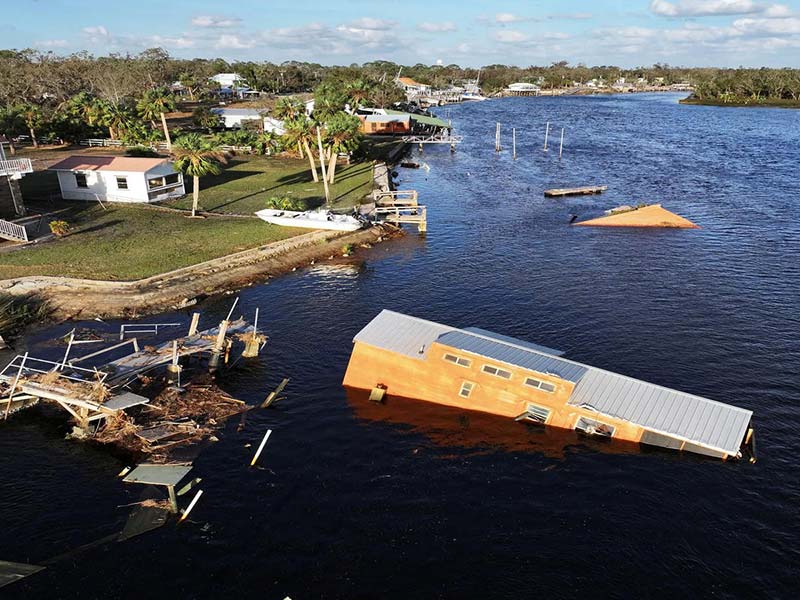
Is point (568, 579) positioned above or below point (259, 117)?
below

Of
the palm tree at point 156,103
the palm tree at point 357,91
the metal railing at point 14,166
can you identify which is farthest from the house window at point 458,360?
the palm tree at point 357,91

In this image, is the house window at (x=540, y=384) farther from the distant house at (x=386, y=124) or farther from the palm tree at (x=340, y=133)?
the distant house at (x=386, y=124)

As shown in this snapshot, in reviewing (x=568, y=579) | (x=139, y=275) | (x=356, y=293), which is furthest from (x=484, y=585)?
(x=139, y=275)

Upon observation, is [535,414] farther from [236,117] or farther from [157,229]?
[236,117]

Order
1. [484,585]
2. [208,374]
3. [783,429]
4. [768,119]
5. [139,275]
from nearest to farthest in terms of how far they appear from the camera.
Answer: [484,585]
[783,429]
[208,374]
[139,275]
[768,119]

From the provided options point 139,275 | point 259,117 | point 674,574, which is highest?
point 259,117

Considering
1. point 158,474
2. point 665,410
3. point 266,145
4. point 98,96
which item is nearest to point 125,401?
point 158,474

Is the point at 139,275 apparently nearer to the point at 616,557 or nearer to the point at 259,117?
the point at 616,557

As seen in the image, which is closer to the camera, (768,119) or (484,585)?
(484,585)

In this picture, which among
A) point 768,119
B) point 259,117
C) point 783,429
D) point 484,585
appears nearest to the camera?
point 484,585
